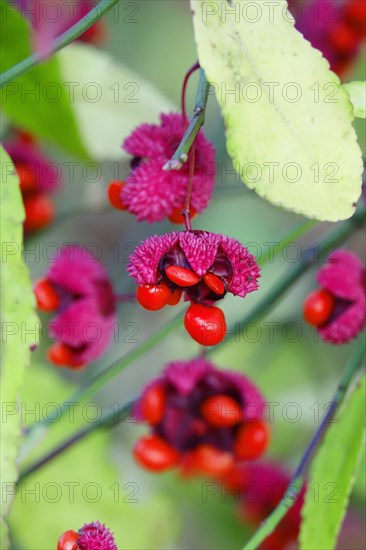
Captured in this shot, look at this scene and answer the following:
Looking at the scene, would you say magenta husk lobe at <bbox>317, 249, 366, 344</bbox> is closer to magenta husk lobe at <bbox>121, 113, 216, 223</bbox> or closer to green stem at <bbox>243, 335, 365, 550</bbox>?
green stem at <bbox>243, 335, 365, 550</bbox>

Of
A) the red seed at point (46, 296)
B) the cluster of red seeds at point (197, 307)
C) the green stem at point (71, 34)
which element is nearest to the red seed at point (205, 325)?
the cluster of red seeds at point (197, 307)

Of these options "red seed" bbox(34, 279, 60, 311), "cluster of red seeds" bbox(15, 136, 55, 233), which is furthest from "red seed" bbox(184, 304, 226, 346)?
"cluster of red seeds" bbox(15, 136, 55, 233)

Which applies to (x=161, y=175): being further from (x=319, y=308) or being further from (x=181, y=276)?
(x=319, y=308)

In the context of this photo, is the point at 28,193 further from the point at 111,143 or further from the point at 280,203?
the point at 280,203

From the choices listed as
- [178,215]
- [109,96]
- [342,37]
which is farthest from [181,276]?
[342,37]

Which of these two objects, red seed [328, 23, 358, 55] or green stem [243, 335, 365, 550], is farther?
red seed [328, 23, 358, 55]

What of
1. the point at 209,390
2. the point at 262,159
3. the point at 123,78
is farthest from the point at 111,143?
the point at 262,159
